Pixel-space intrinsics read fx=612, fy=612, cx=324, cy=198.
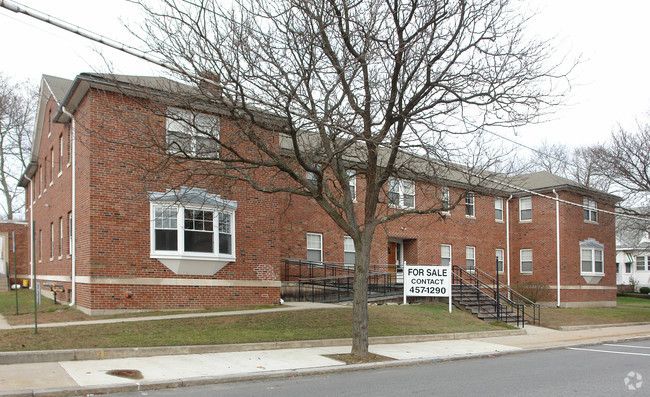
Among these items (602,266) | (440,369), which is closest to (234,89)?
(440,369)

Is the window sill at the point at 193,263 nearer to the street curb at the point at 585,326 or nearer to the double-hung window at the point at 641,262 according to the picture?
the street curb at the point at 585,326

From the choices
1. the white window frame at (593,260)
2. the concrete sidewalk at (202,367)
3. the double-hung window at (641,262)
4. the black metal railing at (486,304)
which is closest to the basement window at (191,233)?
the concrete sidewalk at (202,367)

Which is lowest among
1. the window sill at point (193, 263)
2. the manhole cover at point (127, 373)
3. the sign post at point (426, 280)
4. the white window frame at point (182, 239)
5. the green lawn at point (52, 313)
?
the manhole cover at point (127, 373)

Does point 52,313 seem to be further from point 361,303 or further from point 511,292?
point 511,292

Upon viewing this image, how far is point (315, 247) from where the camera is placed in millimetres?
24281

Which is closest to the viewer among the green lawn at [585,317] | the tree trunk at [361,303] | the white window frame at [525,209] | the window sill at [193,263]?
the tree trunk at [361,303]

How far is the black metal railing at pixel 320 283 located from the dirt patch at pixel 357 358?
30.0 ft

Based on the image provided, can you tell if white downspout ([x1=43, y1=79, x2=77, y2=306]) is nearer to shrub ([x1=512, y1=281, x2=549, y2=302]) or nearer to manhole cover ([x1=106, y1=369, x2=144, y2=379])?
manhole cover ([x1=106, y1=369, x2=144, y2=379])

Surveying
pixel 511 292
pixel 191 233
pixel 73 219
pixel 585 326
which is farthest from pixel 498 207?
pixel 73 219

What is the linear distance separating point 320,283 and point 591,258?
18.5m

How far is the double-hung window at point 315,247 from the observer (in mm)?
24034

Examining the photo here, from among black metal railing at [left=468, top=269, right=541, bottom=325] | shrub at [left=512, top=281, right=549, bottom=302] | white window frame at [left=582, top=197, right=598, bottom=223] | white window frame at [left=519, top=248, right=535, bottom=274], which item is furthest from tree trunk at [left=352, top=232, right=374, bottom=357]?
white window frame at [left=582, top=197, right=598, bottom=223]

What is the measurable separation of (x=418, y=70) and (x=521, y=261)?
23247 mm

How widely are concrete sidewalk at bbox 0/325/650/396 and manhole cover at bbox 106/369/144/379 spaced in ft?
0.37
